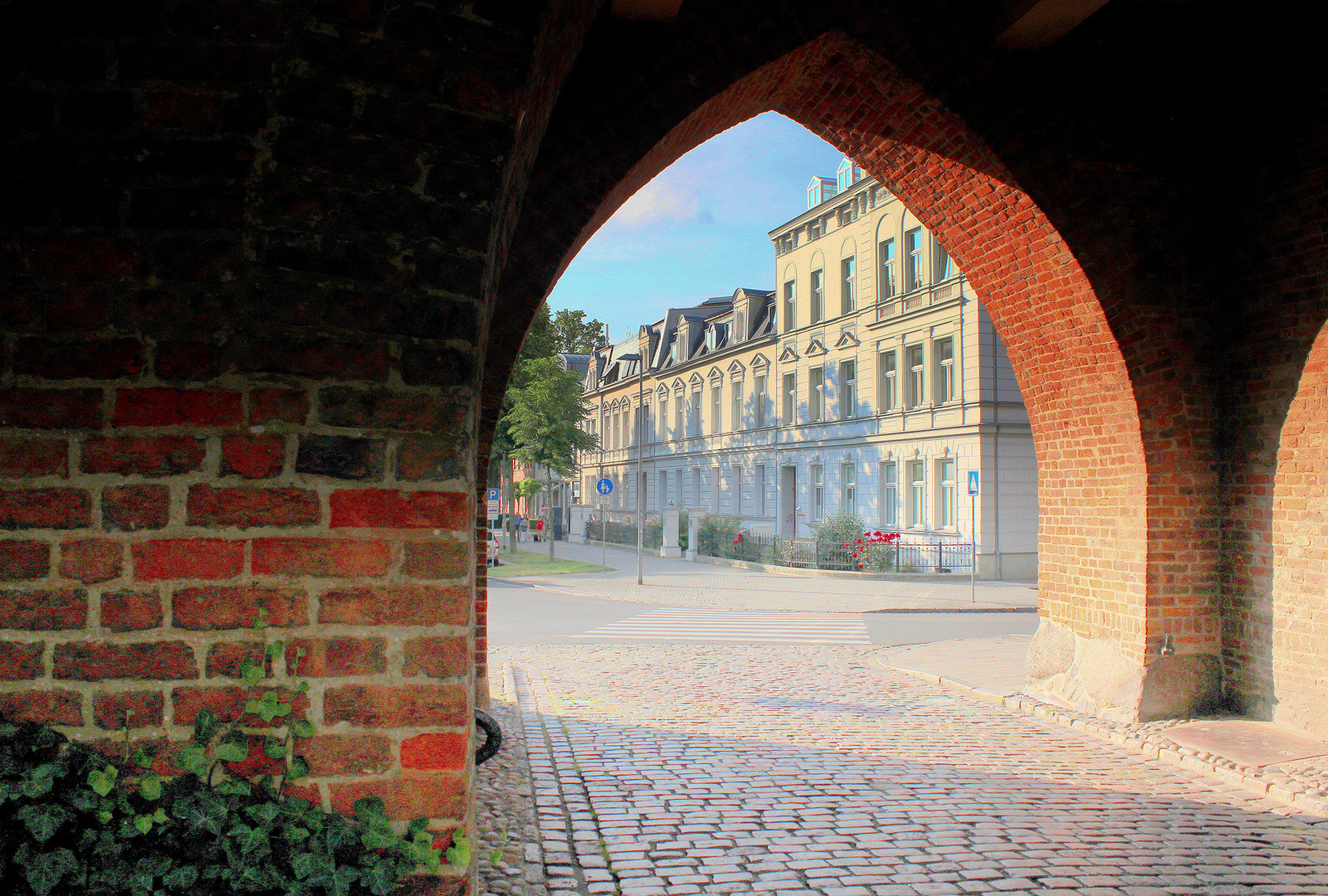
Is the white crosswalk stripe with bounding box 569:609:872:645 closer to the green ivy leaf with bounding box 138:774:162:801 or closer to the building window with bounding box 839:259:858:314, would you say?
the green ivy leaf with bounding box 138:774:162:801

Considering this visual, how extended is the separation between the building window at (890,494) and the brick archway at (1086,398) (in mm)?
18084

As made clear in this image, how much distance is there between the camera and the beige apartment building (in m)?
22.6

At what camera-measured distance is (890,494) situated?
26.5 metres

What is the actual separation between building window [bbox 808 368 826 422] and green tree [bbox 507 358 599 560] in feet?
27.0

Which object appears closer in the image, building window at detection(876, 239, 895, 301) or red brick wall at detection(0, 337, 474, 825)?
red brick wall at detection(0, 337, 474, 825)

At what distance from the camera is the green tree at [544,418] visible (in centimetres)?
3167

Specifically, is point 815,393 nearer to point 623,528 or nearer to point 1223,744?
point 623,528

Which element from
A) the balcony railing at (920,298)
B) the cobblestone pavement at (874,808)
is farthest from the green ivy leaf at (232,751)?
the balcony railing at (920,298)

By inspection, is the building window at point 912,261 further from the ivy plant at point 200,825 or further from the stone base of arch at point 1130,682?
the ivy plant at point 200,825

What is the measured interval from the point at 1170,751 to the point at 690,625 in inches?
367

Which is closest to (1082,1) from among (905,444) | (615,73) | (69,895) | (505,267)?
(615,73)

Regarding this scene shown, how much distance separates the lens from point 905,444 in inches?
995

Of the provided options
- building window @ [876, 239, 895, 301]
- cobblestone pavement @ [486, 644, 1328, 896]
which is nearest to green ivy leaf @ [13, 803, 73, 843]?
cobblestone pavement @ [486, 644, 1328, 896]

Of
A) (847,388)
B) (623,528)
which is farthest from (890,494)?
(623,528)
